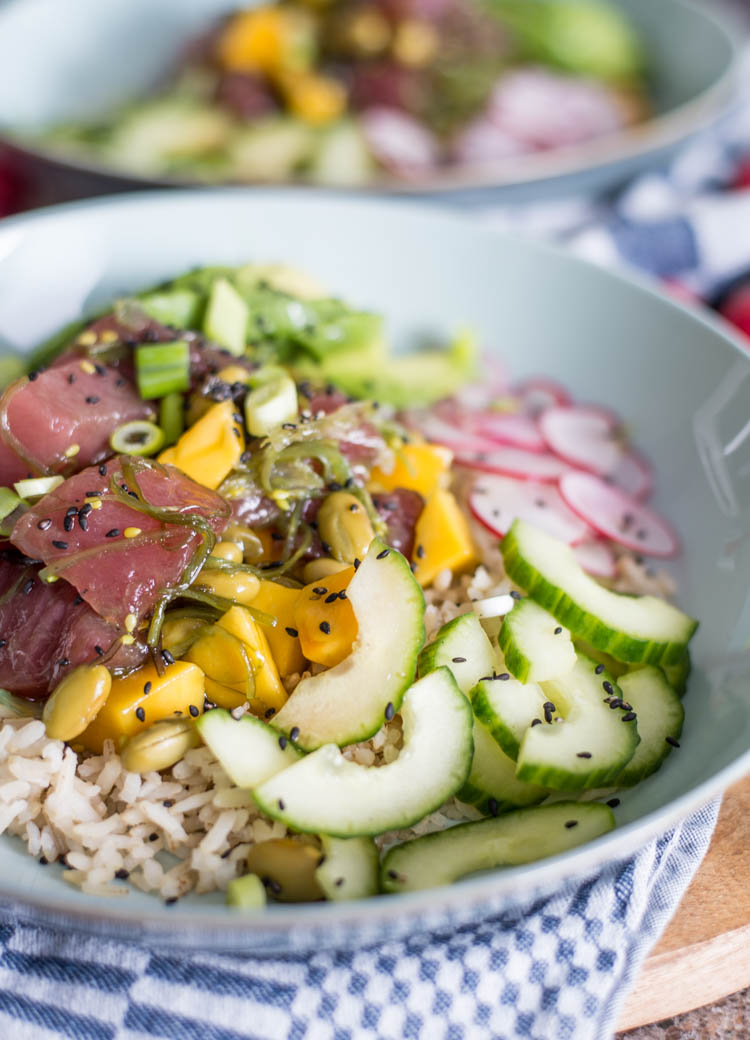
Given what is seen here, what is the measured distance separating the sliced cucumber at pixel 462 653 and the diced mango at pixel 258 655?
1.23 ft

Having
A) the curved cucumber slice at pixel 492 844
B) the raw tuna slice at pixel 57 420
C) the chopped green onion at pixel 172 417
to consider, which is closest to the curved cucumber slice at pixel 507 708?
the curved cucumber slice at pixel 492 844

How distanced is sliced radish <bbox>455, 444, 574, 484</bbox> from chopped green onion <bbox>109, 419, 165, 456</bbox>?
1.07 m

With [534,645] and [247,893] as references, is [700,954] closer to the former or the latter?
[534,645]

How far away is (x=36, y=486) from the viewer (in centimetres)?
264

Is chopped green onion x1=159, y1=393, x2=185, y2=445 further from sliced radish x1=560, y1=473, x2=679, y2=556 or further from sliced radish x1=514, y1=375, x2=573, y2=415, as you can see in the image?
sliced radish x1=514, y1=375, x2=573, y2=415

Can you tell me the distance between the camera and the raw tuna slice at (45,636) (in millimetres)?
2420

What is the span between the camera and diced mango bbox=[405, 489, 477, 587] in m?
2.92

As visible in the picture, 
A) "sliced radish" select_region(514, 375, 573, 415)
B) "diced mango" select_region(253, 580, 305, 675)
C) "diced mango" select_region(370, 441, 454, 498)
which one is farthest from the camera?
"sliced radish" select_region(514, 375, 573, 415)

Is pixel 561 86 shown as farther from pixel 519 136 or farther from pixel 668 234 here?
pixel 668 234

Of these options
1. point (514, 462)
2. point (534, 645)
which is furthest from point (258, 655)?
point (514, 462)

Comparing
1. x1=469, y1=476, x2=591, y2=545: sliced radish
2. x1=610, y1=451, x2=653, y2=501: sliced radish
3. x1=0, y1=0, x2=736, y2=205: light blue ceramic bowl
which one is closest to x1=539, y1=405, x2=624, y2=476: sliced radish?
x1=610, y1=451, x2=653, y2=501: sliced radish

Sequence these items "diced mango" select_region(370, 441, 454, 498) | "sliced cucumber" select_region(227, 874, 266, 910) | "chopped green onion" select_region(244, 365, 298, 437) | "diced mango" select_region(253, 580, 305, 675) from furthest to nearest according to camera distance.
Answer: "diced mango" select_region(370, 441, 454, 498)
"chopped green onion" select_region(244, 365, 298, 437)
"diced mango" select_region(253, 580, 305, 675)
"sliced cucumber" select_region(227, 874, 266, 910)

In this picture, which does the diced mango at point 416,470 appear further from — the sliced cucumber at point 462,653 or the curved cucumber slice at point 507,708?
the curved cucumber slice at point 507,708

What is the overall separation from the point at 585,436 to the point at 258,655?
5.47 feet
